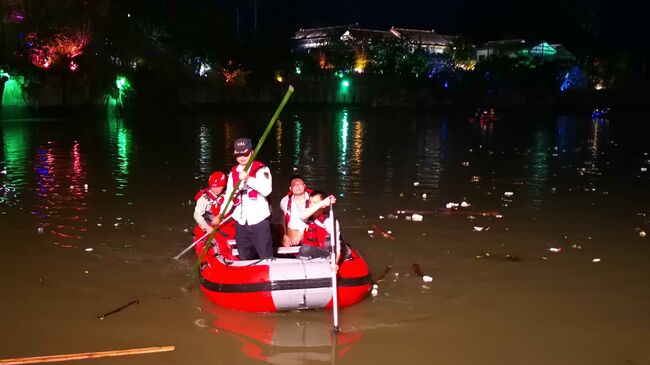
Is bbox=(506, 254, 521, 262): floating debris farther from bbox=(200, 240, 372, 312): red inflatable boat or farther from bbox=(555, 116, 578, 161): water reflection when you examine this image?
bbox=(555, 116, 578, 161): water reflection

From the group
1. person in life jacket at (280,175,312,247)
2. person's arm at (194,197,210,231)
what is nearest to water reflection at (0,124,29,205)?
person's arm at (194,197,210,231)

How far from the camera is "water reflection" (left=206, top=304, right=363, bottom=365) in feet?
21.0

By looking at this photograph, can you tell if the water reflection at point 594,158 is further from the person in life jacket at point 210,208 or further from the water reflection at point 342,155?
the person in life jacket at point 210,208

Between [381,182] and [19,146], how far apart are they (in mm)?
14931

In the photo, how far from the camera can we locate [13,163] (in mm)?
19844

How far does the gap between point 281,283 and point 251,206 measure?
1033 mm

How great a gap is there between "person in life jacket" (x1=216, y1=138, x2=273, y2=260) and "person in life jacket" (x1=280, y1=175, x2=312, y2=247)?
3.08ft

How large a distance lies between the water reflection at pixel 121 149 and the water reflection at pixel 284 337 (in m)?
8.84

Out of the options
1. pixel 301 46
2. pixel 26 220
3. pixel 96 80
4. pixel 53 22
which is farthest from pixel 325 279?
pixel 301 46

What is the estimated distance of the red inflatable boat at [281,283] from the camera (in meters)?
6.98

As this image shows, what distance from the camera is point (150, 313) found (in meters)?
7.44

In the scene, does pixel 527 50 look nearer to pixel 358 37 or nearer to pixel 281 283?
pixel 358 37

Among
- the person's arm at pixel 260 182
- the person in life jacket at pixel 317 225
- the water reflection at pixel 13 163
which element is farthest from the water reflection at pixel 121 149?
the person's arm at pixel 260 182

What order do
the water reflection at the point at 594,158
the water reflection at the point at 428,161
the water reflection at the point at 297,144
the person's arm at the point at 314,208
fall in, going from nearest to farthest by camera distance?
the person's arm at the point at 314,208, the water reflection at the point at 428,161, the water reflection at the point at 594,158, the water reflection at the point at 297,144
